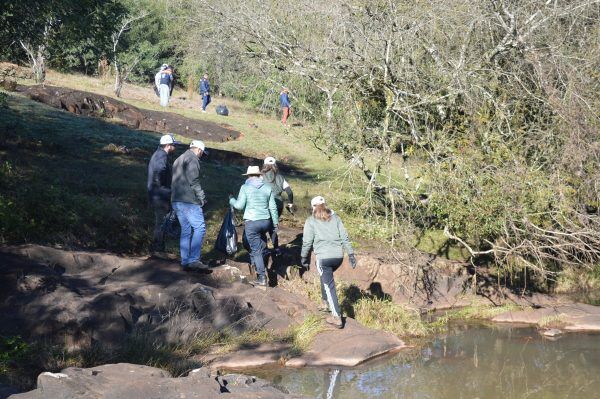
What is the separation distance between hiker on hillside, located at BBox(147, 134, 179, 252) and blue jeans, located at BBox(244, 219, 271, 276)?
48.4 inches

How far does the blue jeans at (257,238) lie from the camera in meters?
12.8

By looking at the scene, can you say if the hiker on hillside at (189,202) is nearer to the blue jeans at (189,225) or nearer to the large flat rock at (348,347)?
the blue jeans at (189,225)

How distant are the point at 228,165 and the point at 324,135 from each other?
4.64m

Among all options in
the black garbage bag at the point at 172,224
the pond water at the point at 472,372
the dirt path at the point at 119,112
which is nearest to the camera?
the pond water at the point at 472,372

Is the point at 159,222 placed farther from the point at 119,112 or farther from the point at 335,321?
the point at 119,112

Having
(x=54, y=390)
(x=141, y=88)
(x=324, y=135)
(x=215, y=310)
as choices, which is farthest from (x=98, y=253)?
(x=141, y=88)

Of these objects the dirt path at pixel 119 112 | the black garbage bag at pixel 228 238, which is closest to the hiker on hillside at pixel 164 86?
the dirt path at pixel 119 112

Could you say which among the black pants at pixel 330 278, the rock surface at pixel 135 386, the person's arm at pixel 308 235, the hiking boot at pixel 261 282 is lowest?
the hiking boot at pixel 261 282

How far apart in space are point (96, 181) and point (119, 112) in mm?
9232

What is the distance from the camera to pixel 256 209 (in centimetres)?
1277

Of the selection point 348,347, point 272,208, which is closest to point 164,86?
point 272,208

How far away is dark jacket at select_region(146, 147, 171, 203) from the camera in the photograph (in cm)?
1263

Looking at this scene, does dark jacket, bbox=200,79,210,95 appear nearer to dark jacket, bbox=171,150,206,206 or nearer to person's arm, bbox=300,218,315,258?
dark jacket, bbox=171,150,206,206

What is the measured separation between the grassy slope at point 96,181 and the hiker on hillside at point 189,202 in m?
1.90
